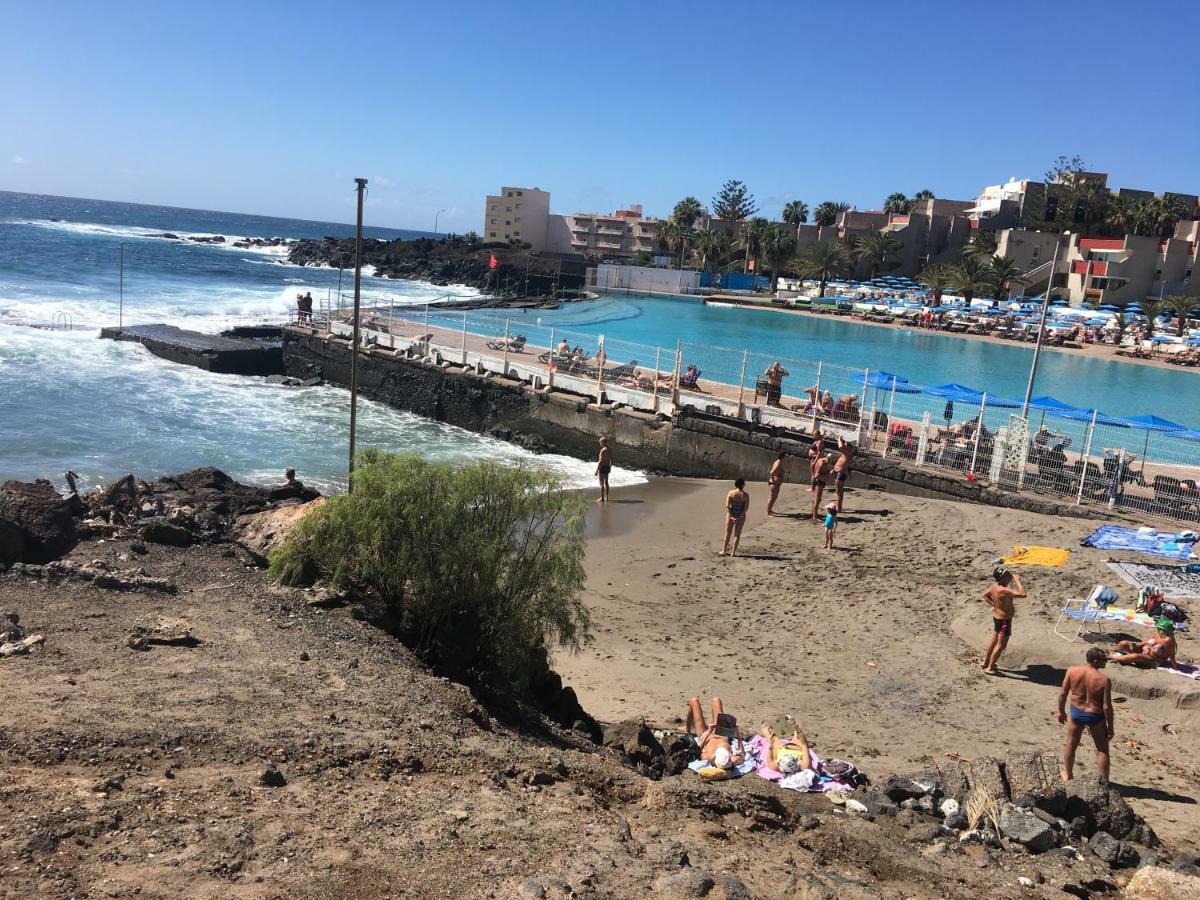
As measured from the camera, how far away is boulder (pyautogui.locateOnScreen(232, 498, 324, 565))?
40.1 ft

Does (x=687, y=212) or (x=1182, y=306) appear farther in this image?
(x=687, y=212)

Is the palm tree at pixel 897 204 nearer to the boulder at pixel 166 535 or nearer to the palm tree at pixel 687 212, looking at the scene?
the palm tree at pixel 687 212

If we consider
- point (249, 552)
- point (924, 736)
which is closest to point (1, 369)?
point (249, 552)

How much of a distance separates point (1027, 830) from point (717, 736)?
266 cm

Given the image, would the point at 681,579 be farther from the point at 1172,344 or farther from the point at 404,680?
the point at 1172,344

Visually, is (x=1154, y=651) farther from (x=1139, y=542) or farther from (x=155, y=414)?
(x=155, y=414)

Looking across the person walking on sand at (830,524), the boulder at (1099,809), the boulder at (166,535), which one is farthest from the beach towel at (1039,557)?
the boulder at (166,535)

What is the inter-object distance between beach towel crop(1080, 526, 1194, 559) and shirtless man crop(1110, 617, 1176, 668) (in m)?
4.04

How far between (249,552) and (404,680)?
16.0ft

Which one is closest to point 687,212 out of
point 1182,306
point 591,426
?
point 1182,306

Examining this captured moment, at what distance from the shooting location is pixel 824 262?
8438 centimetres

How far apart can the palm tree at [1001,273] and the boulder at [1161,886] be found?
75603 millimetres

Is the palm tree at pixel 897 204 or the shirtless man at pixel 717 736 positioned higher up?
the palm tree at pixel 897 204

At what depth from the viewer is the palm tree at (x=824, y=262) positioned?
84375mm
